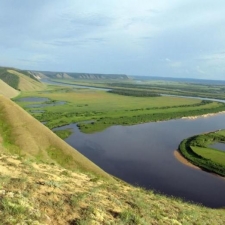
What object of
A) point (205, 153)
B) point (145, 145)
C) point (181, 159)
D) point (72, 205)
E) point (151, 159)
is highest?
point (72, 205)

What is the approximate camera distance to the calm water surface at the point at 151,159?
42438 millimetres

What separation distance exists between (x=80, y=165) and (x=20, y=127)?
12947mm

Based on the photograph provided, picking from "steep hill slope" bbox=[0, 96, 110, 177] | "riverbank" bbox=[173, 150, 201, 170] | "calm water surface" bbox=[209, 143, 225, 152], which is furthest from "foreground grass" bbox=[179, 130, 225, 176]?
"steep hill slope" bbox=[0, 96, 110, 177]

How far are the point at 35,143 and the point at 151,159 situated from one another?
25897 mm

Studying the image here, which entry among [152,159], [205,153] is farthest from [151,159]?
[205,153]

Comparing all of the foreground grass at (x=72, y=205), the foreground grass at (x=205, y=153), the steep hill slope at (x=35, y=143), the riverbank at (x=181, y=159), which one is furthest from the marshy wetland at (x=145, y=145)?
the foreground grass at (x=72, y=205)

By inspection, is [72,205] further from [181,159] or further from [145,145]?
[145,145]

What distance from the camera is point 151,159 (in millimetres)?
55500

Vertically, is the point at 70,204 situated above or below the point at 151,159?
above

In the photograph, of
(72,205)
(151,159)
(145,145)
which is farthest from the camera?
(145,145)

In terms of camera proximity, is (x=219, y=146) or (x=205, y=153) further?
(x=219, y=146)

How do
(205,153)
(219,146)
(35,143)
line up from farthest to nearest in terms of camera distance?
(219,146), (205,153), (35,143)

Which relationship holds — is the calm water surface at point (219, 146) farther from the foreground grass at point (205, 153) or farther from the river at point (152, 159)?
the river at point (152, 159)

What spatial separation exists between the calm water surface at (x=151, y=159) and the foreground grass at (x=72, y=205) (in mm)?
24456
